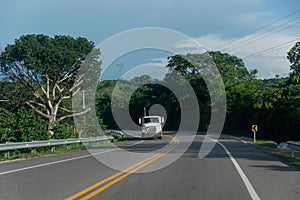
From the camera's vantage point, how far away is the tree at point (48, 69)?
45.2m

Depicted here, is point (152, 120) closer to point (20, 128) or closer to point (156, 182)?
point (20, 128)

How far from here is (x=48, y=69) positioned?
45656 mm

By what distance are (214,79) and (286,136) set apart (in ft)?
75.4

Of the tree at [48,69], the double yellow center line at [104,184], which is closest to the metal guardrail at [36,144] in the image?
the double yellow center line at [104,184]

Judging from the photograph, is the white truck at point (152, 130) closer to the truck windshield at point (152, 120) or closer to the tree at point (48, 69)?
the truck windshield at point (152, 120)

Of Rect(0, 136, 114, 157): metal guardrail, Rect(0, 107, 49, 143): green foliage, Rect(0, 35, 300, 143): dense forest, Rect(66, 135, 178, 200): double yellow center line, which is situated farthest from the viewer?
Rect(0, 35, 300, 143): dense forest

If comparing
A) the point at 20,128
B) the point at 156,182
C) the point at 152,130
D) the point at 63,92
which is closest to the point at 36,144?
the point at 20,128

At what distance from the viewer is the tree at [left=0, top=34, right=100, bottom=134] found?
148 ft

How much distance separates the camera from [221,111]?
65.0 metres

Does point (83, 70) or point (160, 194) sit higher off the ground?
point (83, 70)

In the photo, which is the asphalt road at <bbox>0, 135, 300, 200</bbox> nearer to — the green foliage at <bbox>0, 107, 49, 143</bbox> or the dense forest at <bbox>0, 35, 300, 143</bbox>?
the green foliage at <bbox>0, 107, 49, 143</bbox>

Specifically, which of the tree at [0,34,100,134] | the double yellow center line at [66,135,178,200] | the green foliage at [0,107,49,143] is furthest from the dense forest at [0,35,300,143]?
the double yellow center line at [66,135,178,200]

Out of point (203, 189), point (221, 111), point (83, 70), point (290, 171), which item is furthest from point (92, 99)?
point (203, 189)

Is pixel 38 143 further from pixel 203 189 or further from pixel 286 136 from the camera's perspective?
pixel 286 136
